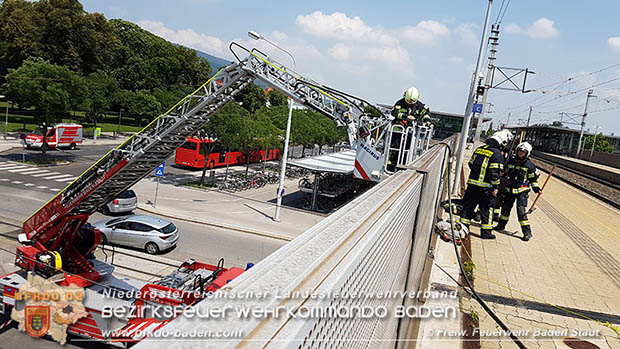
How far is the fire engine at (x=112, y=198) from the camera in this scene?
288 inches

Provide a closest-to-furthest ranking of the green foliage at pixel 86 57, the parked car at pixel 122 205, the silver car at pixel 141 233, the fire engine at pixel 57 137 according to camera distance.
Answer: the silver car at pixel 141 233
the parked car at pixel 122 205
the green foliage at pixel 86 57
the fire engine at pixel 57 137

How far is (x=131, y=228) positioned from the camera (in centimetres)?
1313

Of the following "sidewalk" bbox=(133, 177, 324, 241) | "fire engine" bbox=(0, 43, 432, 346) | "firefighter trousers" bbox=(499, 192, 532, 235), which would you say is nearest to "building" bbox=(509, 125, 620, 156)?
"sidewalk" bbox=(133, 177, 324, 241)

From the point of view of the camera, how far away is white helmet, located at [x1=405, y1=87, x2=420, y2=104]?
1170 centimetres

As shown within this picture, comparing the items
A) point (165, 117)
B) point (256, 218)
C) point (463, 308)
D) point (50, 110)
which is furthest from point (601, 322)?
point (50, 110)

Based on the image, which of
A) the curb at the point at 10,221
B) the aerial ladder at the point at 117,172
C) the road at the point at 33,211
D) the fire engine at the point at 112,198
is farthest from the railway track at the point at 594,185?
the curb at the point at 10,221

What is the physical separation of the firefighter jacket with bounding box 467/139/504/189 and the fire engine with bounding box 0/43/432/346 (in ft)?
6.65

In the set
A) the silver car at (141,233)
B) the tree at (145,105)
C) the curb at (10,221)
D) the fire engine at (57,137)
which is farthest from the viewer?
the tree at (145,105)

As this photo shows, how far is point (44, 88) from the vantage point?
2358 cm

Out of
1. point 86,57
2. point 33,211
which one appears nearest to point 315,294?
point 33,211

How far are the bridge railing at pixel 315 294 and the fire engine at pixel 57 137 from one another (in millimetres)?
30831

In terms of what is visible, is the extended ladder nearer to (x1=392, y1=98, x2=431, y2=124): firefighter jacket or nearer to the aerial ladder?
the aerial ladder

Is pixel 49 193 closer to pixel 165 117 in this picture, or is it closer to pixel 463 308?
pixel 165 117

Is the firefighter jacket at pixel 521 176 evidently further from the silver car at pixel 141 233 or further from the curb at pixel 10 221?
the curb at pixel 10 221
